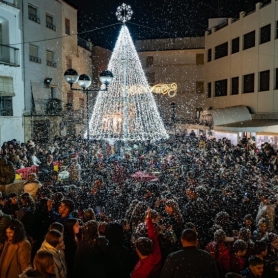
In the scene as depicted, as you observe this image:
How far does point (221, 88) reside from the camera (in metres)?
30.7

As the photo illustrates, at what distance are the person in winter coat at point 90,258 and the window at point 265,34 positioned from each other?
2208 centimetres

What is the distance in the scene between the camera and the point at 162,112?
121 feet

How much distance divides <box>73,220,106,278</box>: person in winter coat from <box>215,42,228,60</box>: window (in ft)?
88.8

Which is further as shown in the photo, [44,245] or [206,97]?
[206,97]

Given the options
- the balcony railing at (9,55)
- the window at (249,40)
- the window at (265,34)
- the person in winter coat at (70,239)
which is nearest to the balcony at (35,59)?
the balcony railing at (9,55)

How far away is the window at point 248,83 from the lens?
25891 millimetres

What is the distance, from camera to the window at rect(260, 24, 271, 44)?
23.5 metres

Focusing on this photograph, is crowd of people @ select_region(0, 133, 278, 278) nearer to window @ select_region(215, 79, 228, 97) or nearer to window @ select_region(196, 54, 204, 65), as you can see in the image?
window @ select_region(215, 79, 228, 97)

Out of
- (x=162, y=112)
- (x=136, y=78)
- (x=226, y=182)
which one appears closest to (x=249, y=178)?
(x=226, y=182)

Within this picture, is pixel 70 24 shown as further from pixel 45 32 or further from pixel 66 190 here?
pixel 66 190

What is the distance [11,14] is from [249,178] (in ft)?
56.1

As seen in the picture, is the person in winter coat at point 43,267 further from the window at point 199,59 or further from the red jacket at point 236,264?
the window at point 199,59

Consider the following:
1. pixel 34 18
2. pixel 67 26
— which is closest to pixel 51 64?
pixel 34 18

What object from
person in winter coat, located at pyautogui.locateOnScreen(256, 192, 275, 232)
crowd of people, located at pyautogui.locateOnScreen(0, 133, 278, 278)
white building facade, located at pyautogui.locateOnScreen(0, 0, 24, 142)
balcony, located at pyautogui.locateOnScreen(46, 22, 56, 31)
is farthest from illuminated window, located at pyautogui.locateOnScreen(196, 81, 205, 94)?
person in winter coat, located at pyautogui.locateOnScreen(256, 192, 275, 232)
